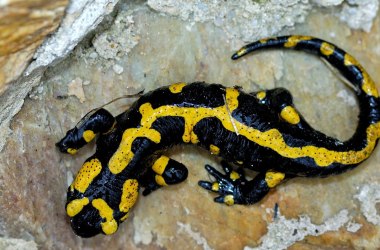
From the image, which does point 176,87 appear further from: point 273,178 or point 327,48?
point 327,48

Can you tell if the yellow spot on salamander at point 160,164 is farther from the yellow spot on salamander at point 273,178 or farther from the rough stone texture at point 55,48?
the rough stone texture at point 55,48

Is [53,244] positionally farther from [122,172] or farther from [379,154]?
[379,154]

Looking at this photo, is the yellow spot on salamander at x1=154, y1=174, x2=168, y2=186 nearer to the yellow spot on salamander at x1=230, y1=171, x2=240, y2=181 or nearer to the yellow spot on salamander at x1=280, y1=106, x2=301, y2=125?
the yellow spot on salamander at x1=230, y1=171, x2=240, y2=181

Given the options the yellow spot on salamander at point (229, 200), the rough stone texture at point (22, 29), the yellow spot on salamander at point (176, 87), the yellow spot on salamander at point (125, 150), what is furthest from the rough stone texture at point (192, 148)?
the rough stone texture at point (22, 29)

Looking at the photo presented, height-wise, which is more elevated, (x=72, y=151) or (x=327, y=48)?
(x=327, y=48)

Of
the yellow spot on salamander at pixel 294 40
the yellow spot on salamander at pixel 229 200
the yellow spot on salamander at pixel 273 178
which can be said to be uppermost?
the yellow spot on salamander at pixel 294 40

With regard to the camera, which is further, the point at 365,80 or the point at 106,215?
the point at 365,80

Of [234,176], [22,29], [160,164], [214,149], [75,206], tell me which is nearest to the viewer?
[22,29]

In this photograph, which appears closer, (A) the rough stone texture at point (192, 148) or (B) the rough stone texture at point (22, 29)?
(B) the rough stone texture at point (22, 29)

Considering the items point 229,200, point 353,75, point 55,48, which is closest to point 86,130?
point 55,48
